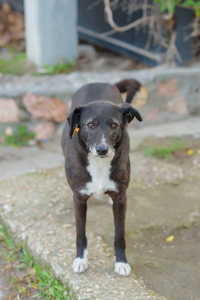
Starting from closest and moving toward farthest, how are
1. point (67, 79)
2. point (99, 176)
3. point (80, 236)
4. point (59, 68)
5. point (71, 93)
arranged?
point (99, 176)
point (80, 236)
point (71, 93)
point (67, 79)
point (59, 68)

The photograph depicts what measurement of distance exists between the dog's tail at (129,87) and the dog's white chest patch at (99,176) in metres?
0.99

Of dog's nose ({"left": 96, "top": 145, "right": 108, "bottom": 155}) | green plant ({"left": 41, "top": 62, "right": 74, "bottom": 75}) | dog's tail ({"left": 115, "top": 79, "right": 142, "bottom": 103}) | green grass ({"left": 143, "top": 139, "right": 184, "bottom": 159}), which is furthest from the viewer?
green plant ({"left": 41, "top": 62, "right": 74, "bottom": 75})

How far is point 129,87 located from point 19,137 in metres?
2.03

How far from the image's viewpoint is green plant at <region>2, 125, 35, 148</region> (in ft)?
18.0

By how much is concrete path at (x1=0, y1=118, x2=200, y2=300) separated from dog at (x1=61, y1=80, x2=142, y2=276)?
0.16 metres

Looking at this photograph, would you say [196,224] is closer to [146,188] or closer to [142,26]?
[146,188]

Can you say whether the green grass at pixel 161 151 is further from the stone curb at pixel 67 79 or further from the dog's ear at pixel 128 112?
the dog's ear at pixel 128 112

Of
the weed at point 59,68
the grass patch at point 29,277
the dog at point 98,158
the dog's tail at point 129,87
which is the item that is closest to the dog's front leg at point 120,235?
the dog at point 98,158

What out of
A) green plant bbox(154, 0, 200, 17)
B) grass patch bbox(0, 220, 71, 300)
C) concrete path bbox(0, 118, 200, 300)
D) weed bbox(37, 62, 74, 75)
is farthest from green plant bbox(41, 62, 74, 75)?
grass patch bbox(0, 220, 71, 300)

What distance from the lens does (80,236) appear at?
3.34 m

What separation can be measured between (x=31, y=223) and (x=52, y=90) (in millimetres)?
1989

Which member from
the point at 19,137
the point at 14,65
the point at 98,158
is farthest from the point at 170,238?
the point at 14,65

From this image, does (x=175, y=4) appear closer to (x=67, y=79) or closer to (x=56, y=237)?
(x=67, y=79)

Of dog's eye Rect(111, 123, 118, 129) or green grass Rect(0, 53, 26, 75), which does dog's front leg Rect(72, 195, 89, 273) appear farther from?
green grass Rect(0, 53, 26, 75)
